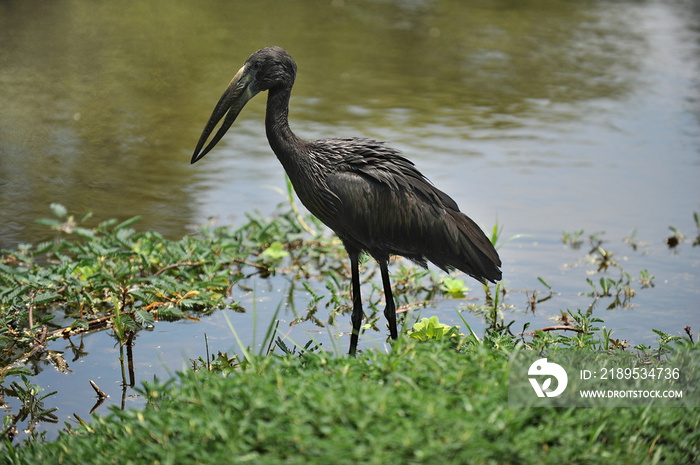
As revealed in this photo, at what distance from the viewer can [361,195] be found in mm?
4629

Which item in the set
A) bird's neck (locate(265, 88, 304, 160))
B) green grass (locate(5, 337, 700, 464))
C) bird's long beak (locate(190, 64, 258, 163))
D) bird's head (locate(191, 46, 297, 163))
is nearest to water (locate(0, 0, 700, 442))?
green grass (locate(5, 337, 700, 464))

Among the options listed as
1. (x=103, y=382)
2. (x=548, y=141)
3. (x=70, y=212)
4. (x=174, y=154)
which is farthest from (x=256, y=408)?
(x=548, y=141)

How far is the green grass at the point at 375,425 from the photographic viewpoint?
299cm

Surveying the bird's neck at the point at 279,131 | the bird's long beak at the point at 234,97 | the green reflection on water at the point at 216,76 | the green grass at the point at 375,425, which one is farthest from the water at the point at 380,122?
the bird's long beak at the point at 234,97

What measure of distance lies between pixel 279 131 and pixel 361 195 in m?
0.56

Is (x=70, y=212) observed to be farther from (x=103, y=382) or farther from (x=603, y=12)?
(x=603, y=12)

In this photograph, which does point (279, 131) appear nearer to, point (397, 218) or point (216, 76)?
point (397, 218)

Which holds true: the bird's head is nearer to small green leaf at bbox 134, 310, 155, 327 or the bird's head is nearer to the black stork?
the black stork

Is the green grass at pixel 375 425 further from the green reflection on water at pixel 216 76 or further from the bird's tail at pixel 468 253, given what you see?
the green reflection on water at pixel 216 76

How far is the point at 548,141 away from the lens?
29.4 ft

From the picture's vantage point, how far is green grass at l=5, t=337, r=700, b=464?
2.99 m

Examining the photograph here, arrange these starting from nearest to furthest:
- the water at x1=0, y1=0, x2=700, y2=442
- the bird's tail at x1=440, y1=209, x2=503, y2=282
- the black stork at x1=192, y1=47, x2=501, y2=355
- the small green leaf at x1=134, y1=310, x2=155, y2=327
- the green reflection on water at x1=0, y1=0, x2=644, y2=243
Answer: the black stork at x1=192, y1=47, x2=501, y2=355
the bird's tail at x1=440, y1=209, x2=503, y2=282
the small green leaf at x1=134, y1=310, x2=155, y2=327
the water at x1=0, y1=0, x2=700, y2=442
the green reflection on water at x1=0, y1=0, x2=644, y2=243

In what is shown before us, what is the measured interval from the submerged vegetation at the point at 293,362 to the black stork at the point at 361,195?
1.35 ft

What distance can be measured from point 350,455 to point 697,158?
6.67 m
